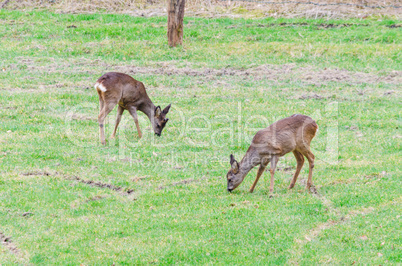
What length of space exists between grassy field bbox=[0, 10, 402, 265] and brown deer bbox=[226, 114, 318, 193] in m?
0.34

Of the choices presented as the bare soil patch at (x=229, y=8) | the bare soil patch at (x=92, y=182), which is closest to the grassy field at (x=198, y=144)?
the bare soil patch at (x=92, y=182)

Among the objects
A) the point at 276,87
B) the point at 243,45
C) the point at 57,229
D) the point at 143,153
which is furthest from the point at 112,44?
the point at 57,229

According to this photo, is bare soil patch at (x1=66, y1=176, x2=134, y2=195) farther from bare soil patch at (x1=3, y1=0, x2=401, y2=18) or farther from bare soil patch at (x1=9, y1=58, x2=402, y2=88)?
bare soil patch at (x1=3, y1=0, x2=401, y2=18)

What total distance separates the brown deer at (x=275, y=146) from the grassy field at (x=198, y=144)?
13.4 inches

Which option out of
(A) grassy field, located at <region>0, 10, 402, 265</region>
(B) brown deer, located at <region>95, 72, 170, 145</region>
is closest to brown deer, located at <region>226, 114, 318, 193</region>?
(A) grassy field, located at <region>0, 10, 402, 265</region>

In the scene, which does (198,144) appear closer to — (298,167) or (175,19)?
(298,167)

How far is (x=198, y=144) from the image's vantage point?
1259cm

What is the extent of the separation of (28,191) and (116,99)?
12.8 ft

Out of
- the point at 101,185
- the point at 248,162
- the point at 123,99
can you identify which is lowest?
the point at 101,185

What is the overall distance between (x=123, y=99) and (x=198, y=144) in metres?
2.21

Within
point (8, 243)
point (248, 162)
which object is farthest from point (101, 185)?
point (248, 162)

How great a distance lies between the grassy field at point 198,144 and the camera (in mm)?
7734

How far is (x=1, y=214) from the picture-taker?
28.1 feet

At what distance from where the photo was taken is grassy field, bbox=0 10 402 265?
7.73 m
